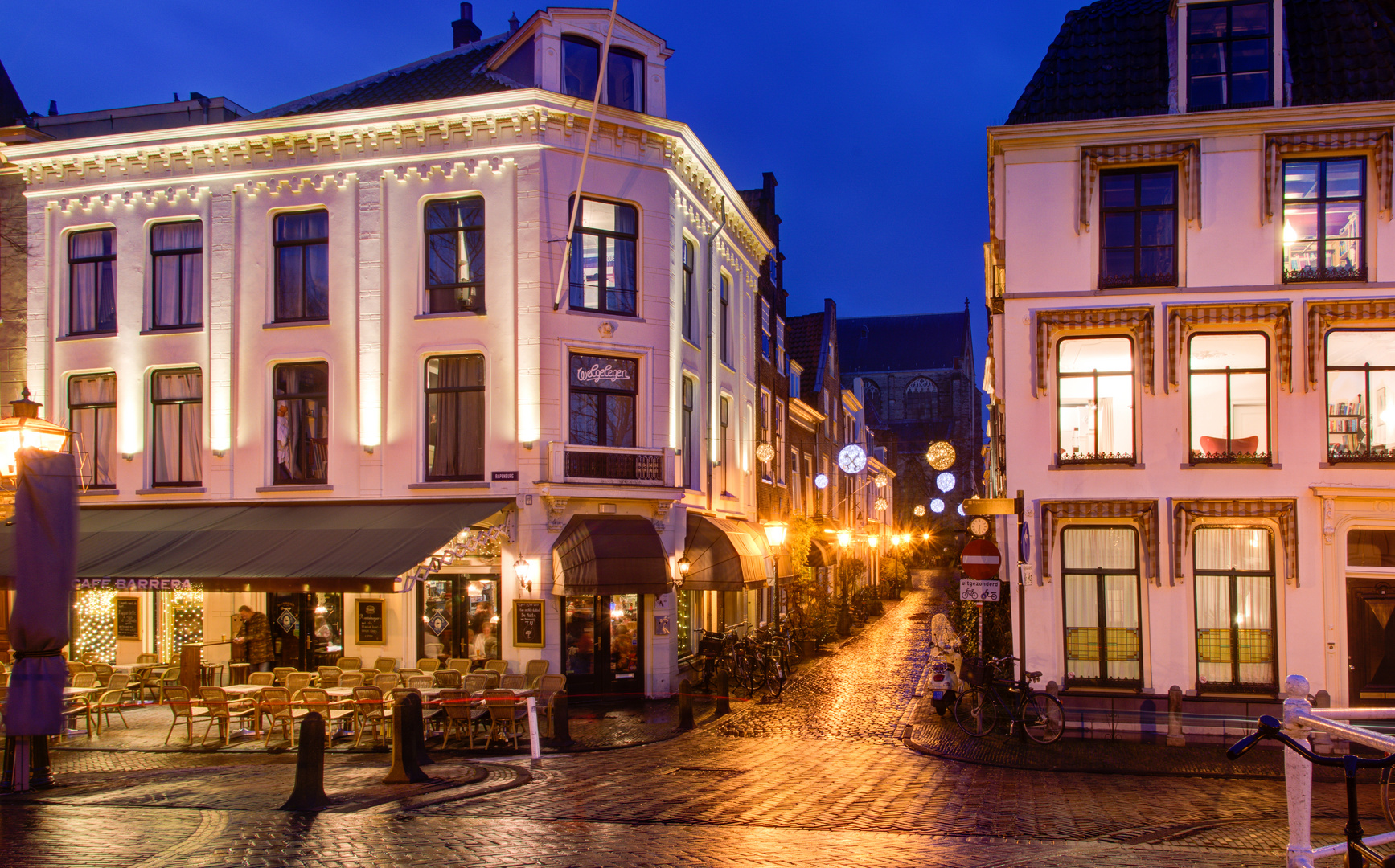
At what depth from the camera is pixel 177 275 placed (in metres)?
21.3

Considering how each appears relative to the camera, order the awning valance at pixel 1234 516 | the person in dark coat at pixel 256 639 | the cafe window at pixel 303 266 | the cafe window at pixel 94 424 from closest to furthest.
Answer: the awning valance at pixel 1234 516 → the person in dark coat at pixel 256 639 → the cafe window at pixel 303 266 → the cafe window at pixel 94 424

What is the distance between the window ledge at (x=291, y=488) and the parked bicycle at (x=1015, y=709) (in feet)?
39.5

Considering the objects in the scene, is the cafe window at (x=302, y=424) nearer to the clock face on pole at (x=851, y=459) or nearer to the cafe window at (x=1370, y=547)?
the clock face on pole at (x=851, y=459)

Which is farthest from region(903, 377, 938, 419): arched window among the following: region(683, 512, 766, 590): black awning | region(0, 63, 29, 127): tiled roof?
region(0, 63, 29, 127): tiled roof

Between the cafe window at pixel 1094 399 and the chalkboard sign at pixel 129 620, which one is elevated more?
the cafe window at pixel 1094 399

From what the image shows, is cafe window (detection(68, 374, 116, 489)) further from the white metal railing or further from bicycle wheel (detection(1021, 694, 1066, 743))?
the white metal railing

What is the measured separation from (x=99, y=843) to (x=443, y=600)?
1131 centimetres

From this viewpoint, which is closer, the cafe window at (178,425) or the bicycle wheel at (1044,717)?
the bicycle wheel at (1044,717)

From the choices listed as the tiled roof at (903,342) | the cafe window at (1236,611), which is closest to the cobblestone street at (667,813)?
the cafe window at (1236,611)

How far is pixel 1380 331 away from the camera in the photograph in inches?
678

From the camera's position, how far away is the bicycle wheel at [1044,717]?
51.9 ft

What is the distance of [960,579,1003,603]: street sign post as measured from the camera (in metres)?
16.6

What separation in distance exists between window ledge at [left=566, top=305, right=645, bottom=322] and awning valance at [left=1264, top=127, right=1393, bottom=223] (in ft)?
35.8

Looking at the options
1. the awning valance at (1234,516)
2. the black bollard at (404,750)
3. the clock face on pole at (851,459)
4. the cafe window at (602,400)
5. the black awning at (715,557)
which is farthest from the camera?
the clock face on pole at (851,459)
